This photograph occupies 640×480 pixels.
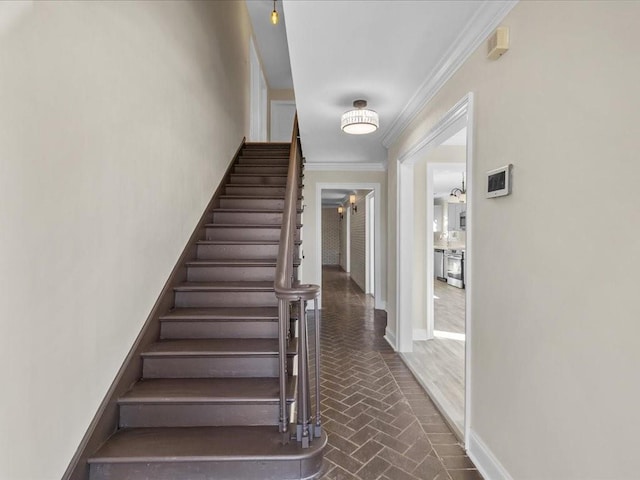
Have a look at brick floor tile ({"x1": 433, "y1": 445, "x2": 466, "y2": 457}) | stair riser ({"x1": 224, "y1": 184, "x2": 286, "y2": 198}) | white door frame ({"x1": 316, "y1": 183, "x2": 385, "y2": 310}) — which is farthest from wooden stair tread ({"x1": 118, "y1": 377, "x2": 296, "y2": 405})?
white door frame ({"x1": 316, "y1": 183, "x2": 385, "y2": 310})

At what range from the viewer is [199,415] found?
1.99 metres

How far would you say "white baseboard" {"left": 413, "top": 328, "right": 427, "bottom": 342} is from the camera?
14.4ft

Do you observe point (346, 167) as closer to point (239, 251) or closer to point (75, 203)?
point (239, 251)

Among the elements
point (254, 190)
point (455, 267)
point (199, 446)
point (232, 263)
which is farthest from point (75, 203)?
point (455, 267)

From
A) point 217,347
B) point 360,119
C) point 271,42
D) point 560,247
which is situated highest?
point 271,42

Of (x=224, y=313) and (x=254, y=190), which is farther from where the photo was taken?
(x=254, y=190)

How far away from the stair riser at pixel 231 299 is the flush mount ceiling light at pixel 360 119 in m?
1.66

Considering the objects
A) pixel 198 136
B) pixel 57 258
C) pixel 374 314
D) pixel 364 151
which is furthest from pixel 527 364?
pixel 374 314

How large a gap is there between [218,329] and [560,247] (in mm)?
2194

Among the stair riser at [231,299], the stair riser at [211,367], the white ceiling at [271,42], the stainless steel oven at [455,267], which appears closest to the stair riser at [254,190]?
the stair riser at [231,299]

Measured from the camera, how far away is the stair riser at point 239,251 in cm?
328

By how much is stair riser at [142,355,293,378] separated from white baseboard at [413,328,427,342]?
261 cm

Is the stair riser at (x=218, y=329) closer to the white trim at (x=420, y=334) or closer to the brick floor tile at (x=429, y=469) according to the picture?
the brick floor tile at (x=429, y=469)

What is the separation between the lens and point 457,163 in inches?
172
